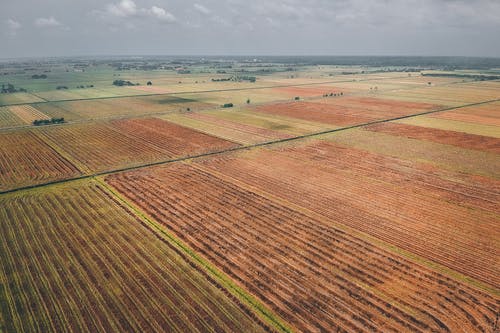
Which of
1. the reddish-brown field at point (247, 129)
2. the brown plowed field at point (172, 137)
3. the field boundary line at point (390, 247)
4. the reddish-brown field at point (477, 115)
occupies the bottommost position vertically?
the field boundary line at point (390, 247)

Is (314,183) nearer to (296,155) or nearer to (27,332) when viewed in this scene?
(296,155)

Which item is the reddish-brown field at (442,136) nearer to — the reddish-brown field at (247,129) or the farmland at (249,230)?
the farmland at (249,230)

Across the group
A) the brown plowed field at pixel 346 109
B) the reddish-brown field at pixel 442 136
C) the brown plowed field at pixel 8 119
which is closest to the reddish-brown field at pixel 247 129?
the brown plowed field at pixel 346 109

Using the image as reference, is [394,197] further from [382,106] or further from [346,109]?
[382,106]

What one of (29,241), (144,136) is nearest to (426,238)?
(29,241)

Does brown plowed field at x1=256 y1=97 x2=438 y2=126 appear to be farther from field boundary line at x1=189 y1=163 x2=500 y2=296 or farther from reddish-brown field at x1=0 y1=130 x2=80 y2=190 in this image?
reddish-brown field at x1=0 y1=130 x2=80 y2=190

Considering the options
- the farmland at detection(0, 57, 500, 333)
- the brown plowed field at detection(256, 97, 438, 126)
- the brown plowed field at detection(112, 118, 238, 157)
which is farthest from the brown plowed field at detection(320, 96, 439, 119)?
the brown plowed field at detection(112, 118, 238, 157)

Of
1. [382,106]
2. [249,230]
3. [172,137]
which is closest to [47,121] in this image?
[172,137]
